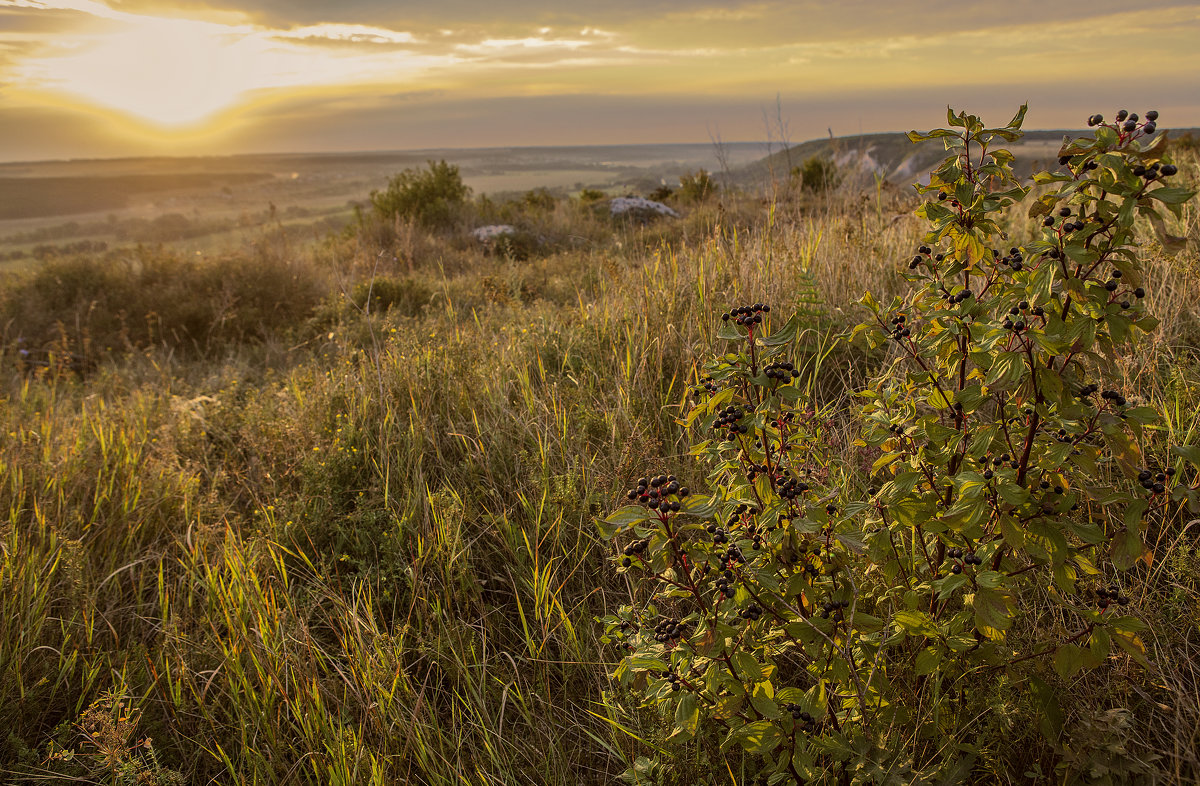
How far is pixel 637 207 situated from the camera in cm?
1638

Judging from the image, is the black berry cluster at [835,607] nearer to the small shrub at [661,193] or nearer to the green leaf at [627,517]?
the green leaf at [627,517]

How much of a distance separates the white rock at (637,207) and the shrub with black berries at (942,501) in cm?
1503

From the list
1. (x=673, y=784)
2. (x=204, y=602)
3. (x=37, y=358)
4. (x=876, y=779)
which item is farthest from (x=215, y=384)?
(x=876, y=779)

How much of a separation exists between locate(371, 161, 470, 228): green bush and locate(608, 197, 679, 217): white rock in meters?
3.93

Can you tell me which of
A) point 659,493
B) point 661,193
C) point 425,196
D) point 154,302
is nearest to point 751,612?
point 659,493

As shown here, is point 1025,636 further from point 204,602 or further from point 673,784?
point 204,602

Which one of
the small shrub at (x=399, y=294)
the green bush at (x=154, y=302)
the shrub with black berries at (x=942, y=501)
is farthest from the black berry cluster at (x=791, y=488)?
the green bush at (x=154, y=302)

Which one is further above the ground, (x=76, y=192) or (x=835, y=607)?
(x=76, y=192)

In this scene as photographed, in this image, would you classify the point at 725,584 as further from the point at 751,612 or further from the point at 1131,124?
the point at 1131,124

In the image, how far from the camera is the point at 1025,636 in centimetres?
182

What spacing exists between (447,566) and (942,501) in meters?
1.74

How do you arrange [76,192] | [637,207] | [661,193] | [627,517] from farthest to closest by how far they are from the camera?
[76,192]
[661,193]
[637,207]
[627,517]

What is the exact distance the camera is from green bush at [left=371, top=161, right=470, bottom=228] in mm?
13688

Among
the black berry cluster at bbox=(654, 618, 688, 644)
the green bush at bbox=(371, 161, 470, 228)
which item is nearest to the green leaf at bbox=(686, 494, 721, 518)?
the black berry cluster at bbox=(654, 618, 688, 644)
